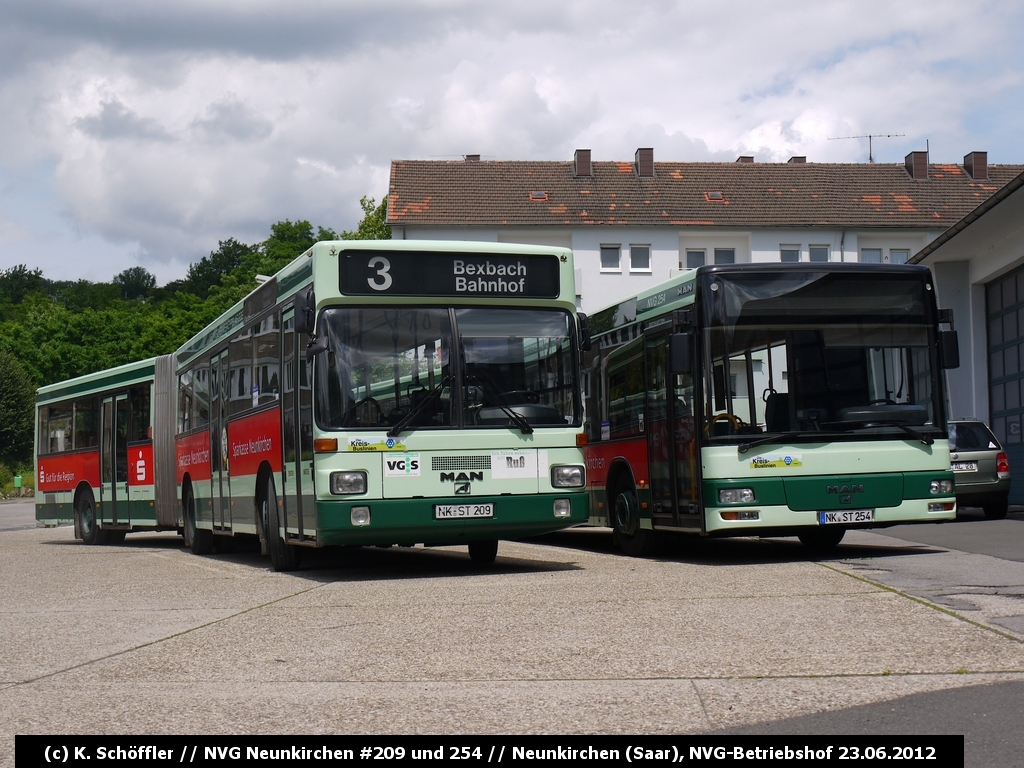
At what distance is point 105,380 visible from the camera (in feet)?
81.5

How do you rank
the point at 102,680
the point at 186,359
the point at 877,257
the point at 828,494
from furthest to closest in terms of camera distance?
1. the point at 877,257
2. the point at 186,359
3. the point at 828,494
4. the point at 102,680

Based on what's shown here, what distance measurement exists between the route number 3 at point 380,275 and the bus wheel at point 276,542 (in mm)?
2783

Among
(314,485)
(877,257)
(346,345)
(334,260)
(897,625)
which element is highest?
(877,257)

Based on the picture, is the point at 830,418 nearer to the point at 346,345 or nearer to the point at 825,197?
the point at 346,345

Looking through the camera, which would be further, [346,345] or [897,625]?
[346,345]

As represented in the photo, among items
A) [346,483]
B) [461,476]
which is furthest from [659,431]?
[346,483]

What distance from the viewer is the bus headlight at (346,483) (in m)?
12.6

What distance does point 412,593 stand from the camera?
11.4m

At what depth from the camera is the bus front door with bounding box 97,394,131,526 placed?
2388 centimetres

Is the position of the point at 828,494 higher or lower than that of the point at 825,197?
lower

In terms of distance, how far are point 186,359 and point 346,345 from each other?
342 inches
